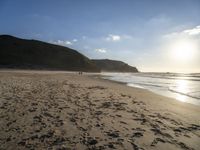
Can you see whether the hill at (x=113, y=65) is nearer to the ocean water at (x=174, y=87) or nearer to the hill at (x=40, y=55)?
the hill at (x=40, y=55)

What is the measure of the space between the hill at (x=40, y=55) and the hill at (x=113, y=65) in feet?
189

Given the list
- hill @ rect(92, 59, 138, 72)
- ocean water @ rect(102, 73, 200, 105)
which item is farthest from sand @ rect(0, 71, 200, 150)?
hill @ rect(92, 59, 138, 72)

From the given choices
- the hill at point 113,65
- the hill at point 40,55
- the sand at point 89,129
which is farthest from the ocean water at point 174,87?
the hill at point 113,65

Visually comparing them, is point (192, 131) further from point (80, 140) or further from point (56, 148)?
point (56, 148)

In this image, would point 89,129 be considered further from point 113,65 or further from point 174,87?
point 113,65

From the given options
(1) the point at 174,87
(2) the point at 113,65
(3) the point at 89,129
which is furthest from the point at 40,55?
(3) the point at 89,129

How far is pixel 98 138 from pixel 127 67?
18523cm

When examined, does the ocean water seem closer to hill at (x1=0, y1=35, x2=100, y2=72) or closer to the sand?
the sand

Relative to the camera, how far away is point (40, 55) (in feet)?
330

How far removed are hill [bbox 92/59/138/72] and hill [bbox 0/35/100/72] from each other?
57.6 metres

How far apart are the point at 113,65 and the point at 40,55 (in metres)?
97.9

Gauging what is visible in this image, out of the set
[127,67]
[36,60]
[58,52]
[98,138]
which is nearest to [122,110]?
[98,138]

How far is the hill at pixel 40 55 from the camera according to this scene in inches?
3549

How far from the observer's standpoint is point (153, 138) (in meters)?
4.83
